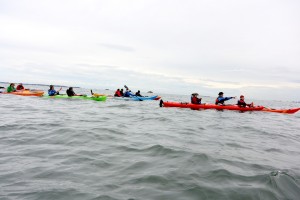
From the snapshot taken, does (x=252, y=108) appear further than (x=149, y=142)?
Yes

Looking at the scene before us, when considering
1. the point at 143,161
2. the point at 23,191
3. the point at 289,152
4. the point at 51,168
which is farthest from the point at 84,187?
the point at 289,152

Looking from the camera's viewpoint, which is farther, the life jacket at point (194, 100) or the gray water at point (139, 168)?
the life jacket at point (194, 100)

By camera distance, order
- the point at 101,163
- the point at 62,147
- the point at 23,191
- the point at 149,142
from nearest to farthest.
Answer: the point at 23,191 → the point at 101,163 → the point at 62,147 → the point at 149,142

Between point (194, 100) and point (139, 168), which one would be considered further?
point (194, 100)

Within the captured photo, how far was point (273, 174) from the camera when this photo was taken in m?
4.96

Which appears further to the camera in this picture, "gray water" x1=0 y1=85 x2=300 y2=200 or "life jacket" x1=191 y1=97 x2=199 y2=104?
"life jacket" x1=191 y1=97 x2=199 y2=104

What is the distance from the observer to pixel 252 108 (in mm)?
20688

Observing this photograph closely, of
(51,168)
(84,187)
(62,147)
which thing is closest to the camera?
(84,187)

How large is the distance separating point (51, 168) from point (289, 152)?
22.1ft

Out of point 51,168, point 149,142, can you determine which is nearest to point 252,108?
point 149,142

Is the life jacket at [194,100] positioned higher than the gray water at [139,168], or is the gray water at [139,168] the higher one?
the life jacket at [194,100]

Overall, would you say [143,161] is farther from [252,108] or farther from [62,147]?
[252,108]

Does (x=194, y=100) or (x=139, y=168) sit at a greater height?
(x=194, y=100)

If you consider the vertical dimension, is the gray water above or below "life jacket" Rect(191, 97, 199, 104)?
below
